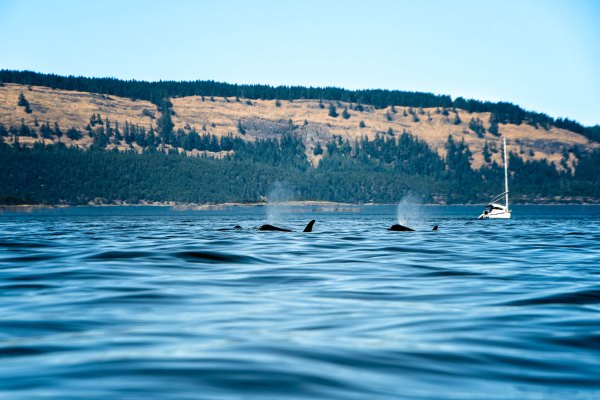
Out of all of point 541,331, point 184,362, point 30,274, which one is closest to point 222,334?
point 184,362

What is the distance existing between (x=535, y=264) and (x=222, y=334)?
18.6 m

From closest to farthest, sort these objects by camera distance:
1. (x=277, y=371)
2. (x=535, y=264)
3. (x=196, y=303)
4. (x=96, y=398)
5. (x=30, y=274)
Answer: (x=96, y=398), (x=277, y=371), (x=196, y=303), (x=30, y=274), (x=535, y=264)

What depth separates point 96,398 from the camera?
32.7 ft

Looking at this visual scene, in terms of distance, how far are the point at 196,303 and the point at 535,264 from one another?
15.8m

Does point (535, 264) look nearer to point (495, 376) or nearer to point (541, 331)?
point (541, 331)

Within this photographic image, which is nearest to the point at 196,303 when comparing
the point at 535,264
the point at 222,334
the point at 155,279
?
the point at 222,334

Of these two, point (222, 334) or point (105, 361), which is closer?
point (105, 361)

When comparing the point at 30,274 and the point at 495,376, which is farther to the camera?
the point at 30,274

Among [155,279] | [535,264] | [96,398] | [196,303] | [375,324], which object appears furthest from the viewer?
[535,264]

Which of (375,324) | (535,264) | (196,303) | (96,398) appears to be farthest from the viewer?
(535,264)

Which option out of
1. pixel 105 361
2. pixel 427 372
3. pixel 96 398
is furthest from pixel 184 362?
pixel 427 372

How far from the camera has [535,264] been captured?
99.8ft

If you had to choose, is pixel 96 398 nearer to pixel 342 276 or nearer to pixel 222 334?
pixel 222 334

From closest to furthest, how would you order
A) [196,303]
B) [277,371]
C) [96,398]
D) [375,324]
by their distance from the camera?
1. [96,398]
2. [277,371]
3. [375,324]
4. [196,303]
